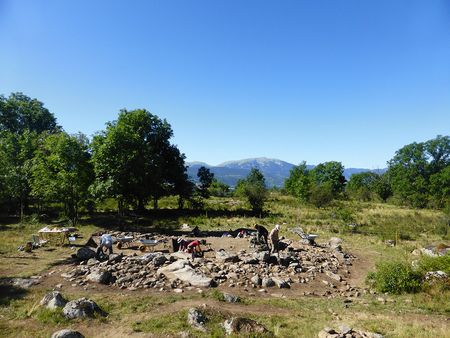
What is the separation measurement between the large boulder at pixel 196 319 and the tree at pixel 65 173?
71.4ft

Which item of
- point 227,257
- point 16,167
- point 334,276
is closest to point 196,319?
point 227,257

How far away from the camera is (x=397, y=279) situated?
44.0 feet

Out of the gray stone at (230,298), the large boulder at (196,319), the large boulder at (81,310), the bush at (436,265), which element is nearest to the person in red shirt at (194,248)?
the gray stone at (230,298)

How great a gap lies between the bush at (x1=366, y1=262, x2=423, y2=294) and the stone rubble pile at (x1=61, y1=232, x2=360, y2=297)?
48.5 inches

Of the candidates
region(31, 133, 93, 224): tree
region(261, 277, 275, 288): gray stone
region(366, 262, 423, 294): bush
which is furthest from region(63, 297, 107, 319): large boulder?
region(31, 133, 93, 224): tree

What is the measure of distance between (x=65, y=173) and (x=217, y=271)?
19.0m

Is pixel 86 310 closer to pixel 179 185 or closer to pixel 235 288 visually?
pixel 235 288

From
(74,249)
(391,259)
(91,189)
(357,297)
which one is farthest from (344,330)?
(91,189)

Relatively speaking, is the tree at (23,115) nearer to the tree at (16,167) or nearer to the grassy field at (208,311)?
the tree at (16,167)

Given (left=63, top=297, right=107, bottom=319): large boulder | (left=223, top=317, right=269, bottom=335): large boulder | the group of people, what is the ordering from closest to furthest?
(left=223, top=317, right=269, bottom=335): large boulder < (left=63, top=297, right=107, bottom=319): large boulder < the group of people

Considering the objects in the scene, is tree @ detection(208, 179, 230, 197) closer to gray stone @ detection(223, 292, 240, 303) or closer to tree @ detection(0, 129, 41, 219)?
A: tree @ detection(0, 129, 41, 219)

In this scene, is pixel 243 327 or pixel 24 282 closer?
pixel 243 327

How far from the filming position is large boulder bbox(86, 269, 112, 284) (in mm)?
13273

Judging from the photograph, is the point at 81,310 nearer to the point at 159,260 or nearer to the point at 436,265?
the point at 159,260
